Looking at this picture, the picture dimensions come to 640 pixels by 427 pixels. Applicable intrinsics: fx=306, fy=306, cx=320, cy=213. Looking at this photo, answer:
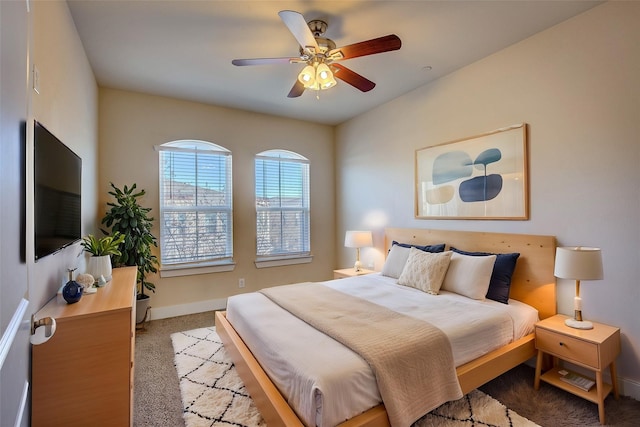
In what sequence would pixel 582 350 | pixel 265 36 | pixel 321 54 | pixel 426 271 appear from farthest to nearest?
pixel 426 271, pixel 265 36, pixel 321 54, pixel 582 350

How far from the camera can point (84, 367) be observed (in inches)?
62.8

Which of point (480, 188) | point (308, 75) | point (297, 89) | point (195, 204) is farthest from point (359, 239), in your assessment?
point (308, 75)

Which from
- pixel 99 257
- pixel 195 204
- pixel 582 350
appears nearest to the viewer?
pixel 582 350

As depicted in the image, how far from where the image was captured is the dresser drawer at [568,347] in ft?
6.46

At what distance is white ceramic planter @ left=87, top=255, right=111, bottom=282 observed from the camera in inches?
90.7

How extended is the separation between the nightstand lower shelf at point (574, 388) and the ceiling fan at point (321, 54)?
260 cm

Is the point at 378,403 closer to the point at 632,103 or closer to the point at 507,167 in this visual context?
the point at 507,167

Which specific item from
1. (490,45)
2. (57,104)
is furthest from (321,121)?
(57,104)

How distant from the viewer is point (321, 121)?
4.92 metres

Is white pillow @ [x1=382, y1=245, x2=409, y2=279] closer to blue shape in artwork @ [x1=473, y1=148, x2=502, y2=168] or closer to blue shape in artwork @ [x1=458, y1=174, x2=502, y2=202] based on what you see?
blue shape in artwork @ [x1=458, y1=174, x2=502, y2=202]

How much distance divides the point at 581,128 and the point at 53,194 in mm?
3581

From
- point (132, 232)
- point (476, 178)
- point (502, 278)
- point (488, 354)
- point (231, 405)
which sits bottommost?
point (231, 405)

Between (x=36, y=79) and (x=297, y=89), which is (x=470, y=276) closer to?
(x=297, y=89)

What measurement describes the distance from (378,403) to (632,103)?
103 inches
